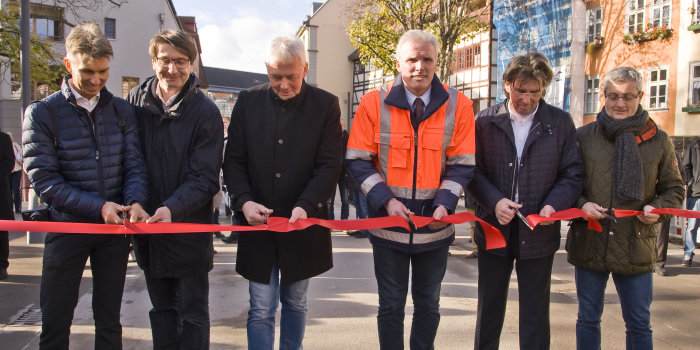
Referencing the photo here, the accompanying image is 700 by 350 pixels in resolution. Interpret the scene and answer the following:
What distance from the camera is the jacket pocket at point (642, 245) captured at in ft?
10.9

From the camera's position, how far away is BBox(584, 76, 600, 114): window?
21.2m

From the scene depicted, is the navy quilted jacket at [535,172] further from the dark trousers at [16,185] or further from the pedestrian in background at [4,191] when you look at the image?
the dark trousers at [16,185]

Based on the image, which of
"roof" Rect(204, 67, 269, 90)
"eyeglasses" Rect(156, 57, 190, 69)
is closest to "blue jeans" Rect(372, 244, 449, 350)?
"eyeglasses" Rect(156, 57, 190, 69)

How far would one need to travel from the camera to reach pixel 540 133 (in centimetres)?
335

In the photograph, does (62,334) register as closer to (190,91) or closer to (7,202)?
(190,91)

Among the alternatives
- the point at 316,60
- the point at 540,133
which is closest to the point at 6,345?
the point at 540,133

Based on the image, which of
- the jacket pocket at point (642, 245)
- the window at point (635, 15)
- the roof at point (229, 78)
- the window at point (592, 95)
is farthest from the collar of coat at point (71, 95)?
the roof at point (229, 78)

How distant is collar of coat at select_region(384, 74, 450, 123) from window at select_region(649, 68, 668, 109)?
17809mm

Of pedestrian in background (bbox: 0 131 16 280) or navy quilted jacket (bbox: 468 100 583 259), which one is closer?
navy quilted jacket (bbox: 468 100 583 259)

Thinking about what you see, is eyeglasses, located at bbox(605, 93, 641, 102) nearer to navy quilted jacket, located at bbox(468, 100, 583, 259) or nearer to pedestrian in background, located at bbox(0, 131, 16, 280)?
navy quilted jacket, located at bbox(468, 100, 583, 259)

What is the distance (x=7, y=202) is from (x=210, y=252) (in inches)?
180

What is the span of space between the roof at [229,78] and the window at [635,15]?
261 ft

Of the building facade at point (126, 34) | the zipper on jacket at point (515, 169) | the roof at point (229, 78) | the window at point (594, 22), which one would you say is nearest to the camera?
the zipper on jacket at point (515, 169)

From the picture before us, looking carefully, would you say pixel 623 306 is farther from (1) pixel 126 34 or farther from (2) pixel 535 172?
(1) pixel 126 34
